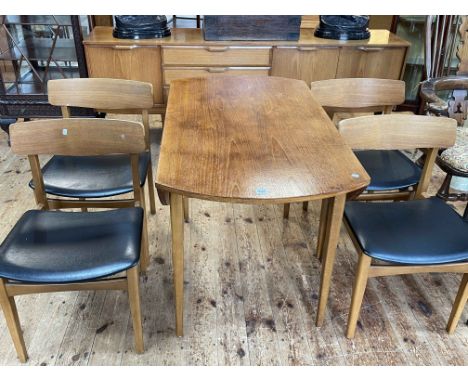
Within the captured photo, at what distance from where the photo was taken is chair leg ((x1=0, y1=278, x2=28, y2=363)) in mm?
1230

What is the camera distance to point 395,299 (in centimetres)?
170

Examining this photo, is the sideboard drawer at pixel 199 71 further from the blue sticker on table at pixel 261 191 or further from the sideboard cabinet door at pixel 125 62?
the blue sticker on table at pixel 261 191

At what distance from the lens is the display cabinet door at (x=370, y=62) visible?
2804mm

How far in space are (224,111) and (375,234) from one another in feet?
2.40

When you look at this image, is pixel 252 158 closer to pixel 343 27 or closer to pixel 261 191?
pixel 261 191

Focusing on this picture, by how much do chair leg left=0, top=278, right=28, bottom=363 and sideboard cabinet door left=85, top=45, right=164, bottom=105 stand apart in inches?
73.7

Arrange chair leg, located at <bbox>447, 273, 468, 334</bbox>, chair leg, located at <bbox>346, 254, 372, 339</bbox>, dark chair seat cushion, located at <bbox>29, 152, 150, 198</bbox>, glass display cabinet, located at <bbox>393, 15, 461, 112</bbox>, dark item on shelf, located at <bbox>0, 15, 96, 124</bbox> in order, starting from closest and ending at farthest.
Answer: chair leg, located at <bbox>346, 254, 372, 339</bbox>
chair leg, located at <bbox>447, 273, 468, 334</bbox>
dark chair seat cushion, located at <bbox>29, 152, 150, 198</bbox>
dark item on shelf, located at <bbox>0, 15, 96, 124</bbox>
glass display cabinet, located at <bbox>393, 15, 461, 112</bbox>

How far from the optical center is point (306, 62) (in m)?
2.81

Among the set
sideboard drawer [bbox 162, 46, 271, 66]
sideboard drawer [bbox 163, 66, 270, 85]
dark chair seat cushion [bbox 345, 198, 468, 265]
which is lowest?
dark chair seat cushion [bbox 345, 198, 468, 265]

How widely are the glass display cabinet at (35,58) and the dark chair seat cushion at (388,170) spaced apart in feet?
6.48

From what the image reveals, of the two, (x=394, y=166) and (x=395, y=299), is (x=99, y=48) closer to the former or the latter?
(x=394, y=166)

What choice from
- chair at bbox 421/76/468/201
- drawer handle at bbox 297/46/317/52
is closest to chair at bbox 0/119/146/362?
chair at bbox 421/76/468/201

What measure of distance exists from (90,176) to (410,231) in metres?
1.22

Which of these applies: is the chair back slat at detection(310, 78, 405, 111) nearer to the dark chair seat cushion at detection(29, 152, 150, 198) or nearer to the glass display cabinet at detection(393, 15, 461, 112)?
the dark chair seat cushion at detection(29, 152, 150, 198)
